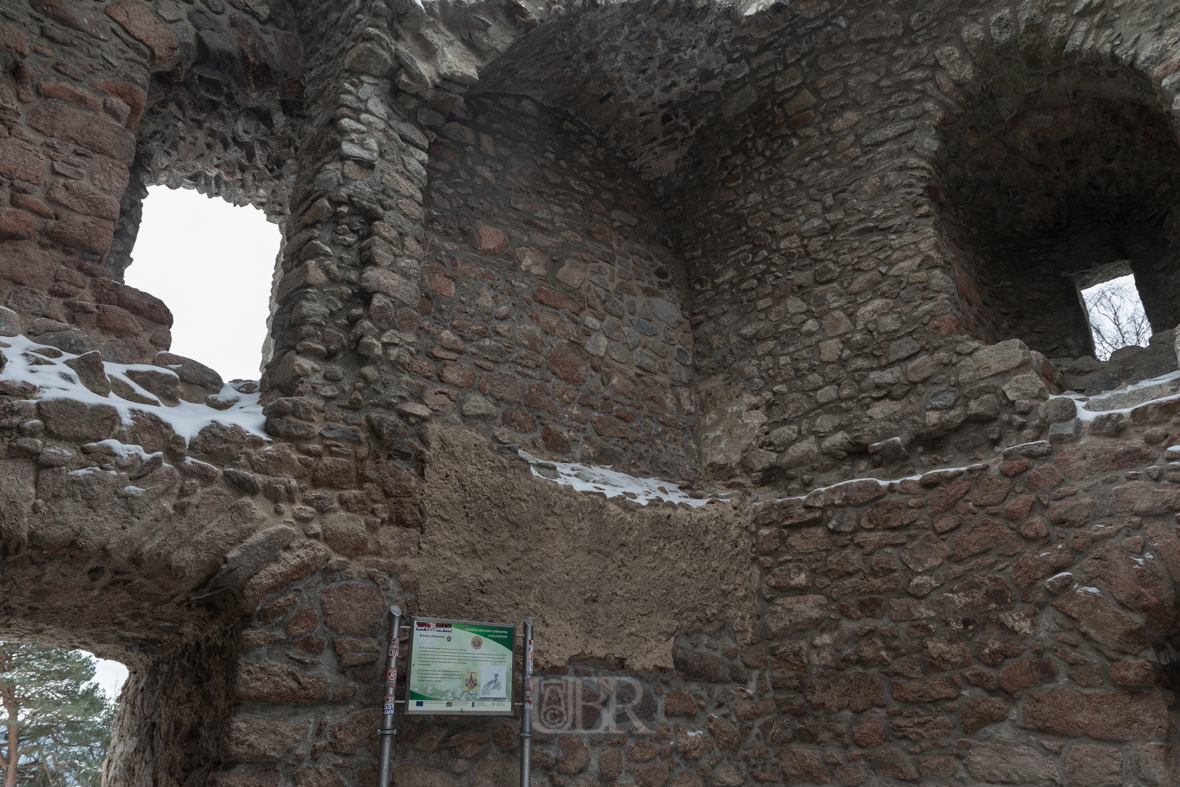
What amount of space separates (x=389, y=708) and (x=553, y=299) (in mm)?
2620

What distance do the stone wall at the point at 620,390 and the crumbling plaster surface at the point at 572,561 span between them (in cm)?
2

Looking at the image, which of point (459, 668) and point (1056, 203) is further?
point (1056, 203)

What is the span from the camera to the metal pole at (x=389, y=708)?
2861 millimetres

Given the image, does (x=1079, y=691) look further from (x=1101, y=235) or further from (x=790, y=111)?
(x=790, y=111)

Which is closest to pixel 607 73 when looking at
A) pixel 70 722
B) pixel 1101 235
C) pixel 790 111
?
pixel 790 111

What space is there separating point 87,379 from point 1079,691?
4.26 meters

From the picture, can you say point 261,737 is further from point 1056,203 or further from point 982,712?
point 1056,203

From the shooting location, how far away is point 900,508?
4.09 metres

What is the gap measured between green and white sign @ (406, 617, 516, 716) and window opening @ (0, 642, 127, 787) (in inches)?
370

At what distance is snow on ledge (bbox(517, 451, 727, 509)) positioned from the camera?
4.11 meters

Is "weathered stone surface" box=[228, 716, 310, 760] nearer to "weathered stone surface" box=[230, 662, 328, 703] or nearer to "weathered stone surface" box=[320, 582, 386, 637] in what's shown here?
"weathered stone surface" box=[230, 662, 328, 703]

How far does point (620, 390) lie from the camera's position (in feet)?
16.0

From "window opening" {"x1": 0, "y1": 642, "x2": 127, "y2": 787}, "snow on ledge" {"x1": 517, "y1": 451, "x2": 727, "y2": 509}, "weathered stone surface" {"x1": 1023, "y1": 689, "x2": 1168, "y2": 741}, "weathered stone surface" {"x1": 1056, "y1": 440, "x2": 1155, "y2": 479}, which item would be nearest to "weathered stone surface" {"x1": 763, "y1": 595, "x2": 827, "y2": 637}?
"snow on ledge" {"x1": 517, "y1": 451, "x2": 727, "y2": 509}

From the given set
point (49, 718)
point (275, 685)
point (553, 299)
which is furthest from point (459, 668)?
point (49, 718)
